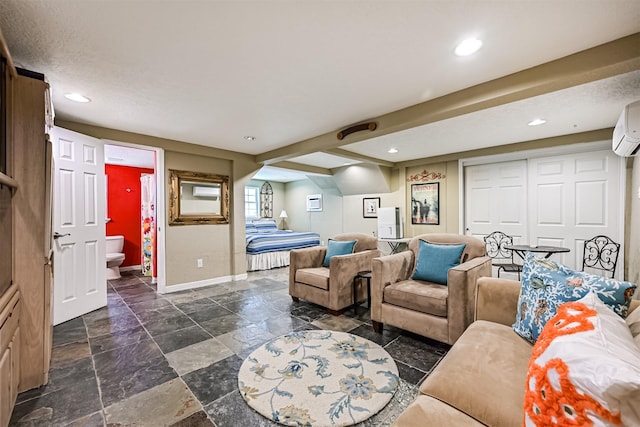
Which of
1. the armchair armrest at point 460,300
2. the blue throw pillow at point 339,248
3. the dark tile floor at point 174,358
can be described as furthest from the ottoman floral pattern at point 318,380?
the blue throw pillow at point 339,248

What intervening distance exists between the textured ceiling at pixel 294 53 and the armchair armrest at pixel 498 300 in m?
1.53

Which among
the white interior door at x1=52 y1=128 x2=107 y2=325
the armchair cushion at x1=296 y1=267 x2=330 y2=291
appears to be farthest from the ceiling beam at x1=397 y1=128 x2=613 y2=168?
the white interior door at x1=52 y1=128 x2=107 y2=325

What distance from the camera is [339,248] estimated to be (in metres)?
3.59

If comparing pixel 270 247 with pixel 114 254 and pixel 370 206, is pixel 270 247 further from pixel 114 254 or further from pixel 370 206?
pixel 114 254

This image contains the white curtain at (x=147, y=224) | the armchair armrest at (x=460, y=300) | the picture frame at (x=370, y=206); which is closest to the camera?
the armchair armrest at (x=460, y=300)

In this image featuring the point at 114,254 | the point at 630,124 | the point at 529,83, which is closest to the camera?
the point at 529,83

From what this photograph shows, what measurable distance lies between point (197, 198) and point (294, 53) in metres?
3.25

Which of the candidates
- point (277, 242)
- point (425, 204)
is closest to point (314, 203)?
point (277, 242)

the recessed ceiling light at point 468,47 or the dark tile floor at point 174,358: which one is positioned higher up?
the recessed ceiling light at point 468,47

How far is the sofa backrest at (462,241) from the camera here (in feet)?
8.93

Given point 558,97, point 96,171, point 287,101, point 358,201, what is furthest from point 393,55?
point 358,201

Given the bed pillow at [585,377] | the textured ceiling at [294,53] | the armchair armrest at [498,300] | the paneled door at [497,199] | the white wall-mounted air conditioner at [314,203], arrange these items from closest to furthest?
the bed pillow at [585,377] → the textured ceiling at [294,53] → the armchair armrest at [498,300] → the paneled door at [497,199] → the white wall-mounted air conditioner at [314,203]

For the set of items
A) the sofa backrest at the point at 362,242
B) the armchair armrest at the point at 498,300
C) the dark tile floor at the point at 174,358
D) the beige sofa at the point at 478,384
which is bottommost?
the dark tile floor at the point at 174,358

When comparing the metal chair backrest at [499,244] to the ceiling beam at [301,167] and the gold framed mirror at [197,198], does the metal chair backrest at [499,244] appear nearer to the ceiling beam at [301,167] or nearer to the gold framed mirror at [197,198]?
the ceiling beam at [301,167]
